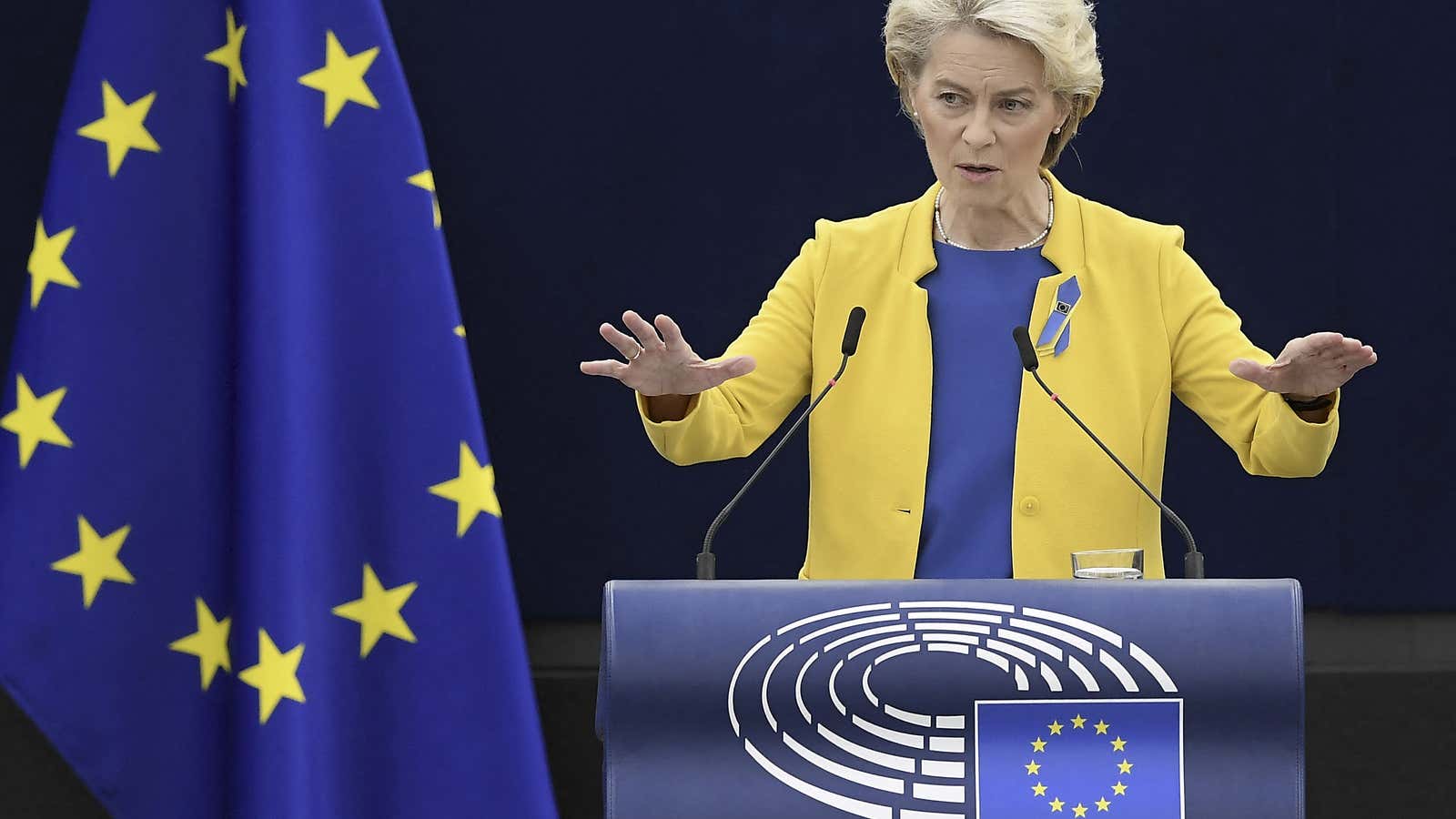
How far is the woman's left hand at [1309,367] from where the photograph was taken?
64.2 inches

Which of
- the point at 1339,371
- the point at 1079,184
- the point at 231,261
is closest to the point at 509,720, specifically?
the point at 231,261

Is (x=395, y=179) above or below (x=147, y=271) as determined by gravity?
above

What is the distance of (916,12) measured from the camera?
198cm

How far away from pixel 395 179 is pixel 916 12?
0.76m

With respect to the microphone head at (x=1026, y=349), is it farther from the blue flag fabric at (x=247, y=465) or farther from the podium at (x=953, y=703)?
the blue flag fabric at (x=247, y=465)

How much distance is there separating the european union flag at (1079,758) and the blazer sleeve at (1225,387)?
502 mm

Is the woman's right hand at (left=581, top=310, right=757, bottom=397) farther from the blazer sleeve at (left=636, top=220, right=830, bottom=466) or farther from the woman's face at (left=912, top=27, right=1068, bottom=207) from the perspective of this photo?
the woman's face at (left=912, top=27, right=1068, bottom=207)

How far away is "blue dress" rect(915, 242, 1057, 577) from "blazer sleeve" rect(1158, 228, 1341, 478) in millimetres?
167

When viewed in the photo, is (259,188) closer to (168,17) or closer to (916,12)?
(168,17)

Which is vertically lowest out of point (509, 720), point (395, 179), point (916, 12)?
point (509, 720)

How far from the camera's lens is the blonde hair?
1900 millimetres

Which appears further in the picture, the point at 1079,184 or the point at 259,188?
the point at 1079,184

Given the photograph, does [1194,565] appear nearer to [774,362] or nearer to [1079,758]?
[1079,758]

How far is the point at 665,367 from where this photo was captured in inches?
69.2
